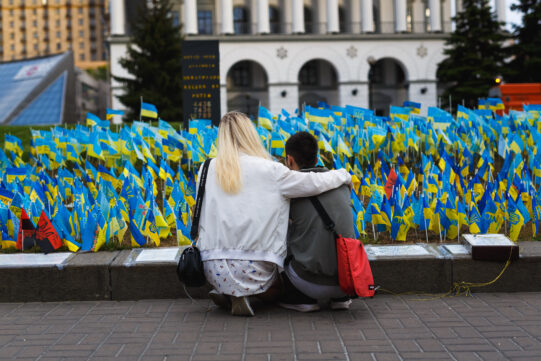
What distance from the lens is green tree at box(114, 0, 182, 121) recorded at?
3291 centimetres

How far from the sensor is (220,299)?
4.64m

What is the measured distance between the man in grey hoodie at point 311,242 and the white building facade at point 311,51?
1539 inches

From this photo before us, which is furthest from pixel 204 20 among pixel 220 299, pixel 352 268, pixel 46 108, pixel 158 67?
pixel 352 268

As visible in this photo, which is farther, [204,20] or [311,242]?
[204,20]

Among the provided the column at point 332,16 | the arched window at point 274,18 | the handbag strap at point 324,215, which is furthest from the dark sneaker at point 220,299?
the arched window at point 274,18

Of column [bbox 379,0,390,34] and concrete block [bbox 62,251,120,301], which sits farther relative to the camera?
column [bbox 379,0,390,34]

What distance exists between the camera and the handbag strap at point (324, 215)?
4441 mm

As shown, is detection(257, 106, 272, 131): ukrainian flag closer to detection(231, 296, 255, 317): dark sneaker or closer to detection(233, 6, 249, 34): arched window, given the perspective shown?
detection(231, 296, 255, 317): dark sneaker

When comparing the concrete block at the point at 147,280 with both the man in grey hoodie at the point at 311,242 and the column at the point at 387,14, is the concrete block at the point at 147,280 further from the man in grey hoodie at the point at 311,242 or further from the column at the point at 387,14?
the column at the point at 387,14

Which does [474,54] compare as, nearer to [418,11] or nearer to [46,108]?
[418,11]

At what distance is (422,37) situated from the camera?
46.5m

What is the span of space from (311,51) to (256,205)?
42.3 m

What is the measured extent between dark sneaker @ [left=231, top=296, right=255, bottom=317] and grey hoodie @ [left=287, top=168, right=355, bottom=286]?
16.6 inches

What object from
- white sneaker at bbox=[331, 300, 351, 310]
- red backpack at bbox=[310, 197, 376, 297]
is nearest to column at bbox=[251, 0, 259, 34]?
white sneaker at bbox=[331, 300, 351, 310]
